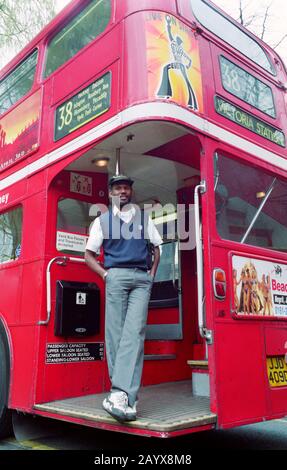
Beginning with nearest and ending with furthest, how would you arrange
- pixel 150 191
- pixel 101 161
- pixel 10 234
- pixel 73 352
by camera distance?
1. pixel 73 352
2. pixel 101 161
3. pixel 10 234
4. pixel 150 191

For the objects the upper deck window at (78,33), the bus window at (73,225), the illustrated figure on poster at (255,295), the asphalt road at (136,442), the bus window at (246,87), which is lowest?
the asphalt road at (136,442)

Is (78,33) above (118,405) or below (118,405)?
above

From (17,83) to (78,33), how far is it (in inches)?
51.0

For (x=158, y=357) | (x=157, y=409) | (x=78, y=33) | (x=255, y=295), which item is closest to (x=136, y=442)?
(x=158, y=357)

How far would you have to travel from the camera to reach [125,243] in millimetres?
3541

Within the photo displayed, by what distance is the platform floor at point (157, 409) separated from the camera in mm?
2918

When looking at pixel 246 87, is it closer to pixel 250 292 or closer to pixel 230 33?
pixel 230 33

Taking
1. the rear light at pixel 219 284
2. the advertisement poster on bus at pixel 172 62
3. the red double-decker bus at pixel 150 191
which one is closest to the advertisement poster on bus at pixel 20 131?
the red double-decker bus at pixel 150 191

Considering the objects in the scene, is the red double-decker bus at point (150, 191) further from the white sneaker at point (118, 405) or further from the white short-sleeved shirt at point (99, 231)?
the white short-sleeved shirt at point (99, 231)

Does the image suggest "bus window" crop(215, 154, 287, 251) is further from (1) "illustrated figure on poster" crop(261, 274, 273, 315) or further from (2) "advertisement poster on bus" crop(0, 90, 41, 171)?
(2) "advertisement poster on bus" crop(0, 90, 41, 171)

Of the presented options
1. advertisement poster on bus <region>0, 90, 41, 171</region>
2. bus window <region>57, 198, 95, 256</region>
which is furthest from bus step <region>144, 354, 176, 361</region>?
advertisement poster on bus <region>0, 90, 41, 171</region>

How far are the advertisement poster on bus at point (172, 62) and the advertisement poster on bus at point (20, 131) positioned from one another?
162 cm

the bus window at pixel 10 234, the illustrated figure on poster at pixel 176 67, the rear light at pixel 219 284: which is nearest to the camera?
the rear light at pixel 219 284

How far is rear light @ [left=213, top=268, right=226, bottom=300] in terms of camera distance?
11.0 feet
